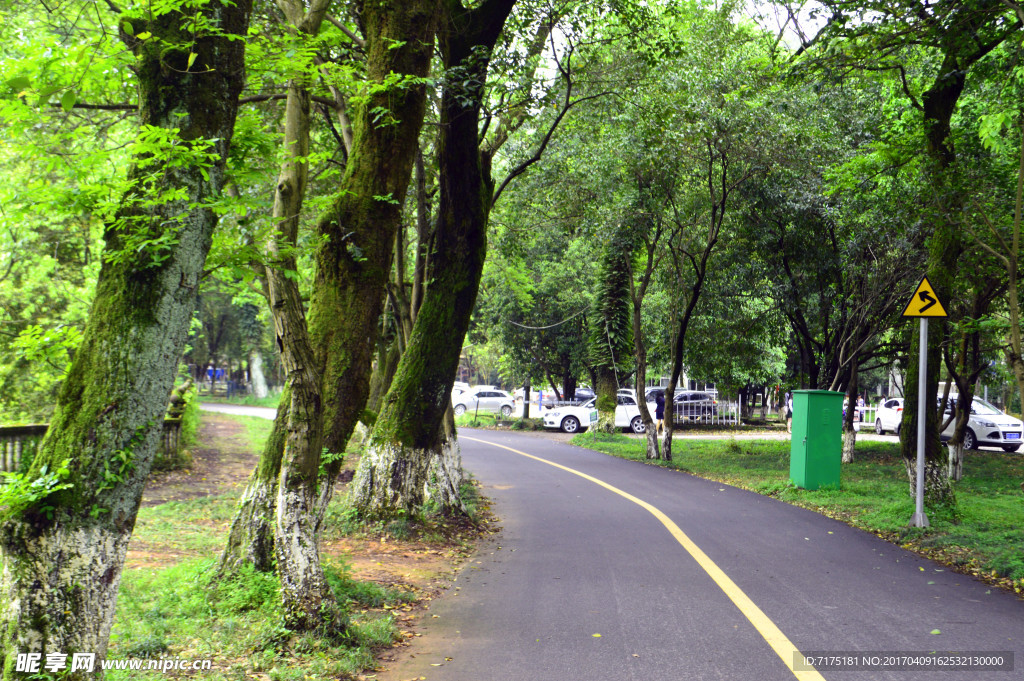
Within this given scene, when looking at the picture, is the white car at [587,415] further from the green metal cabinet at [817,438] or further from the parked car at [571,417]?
the green metal cabinet at [817,438]

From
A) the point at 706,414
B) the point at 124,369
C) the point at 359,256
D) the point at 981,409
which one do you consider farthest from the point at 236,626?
the point at 706,414

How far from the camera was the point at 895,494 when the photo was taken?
43.2 ft

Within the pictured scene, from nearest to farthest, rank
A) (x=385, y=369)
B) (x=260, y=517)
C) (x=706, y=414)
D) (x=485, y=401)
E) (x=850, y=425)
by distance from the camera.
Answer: (x=260, y=517) < (x=850, y=425) < (x=385, y=369) < (x=706, y=414) < (x=485, y=401)

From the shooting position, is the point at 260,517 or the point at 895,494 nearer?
the point at 260,517

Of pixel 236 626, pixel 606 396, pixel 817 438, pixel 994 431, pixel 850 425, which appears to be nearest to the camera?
pixel 236 626

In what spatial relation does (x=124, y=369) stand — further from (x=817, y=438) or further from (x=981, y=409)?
(x=981, y=409)

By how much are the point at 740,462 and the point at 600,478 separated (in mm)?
5676

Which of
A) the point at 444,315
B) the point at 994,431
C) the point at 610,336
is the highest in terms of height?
the point at 610,336

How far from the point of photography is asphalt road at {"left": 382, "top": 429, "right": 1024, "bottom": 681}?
484cm

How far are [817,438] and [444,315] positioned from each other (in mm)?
7682

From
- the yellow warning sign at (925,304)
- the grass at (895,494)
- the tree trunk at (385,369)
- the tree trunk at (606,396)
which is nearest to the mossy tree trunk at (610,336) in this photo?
the tree trunk at (606,396)

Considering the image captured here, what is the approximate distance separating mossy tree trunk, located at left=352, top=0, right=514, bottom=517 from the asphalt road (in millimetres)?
1473

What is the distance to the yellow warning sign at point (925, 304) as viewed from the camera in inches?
380

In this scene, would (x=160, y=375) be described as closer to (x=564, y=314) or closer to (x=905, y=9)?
(x=905, y=9)
